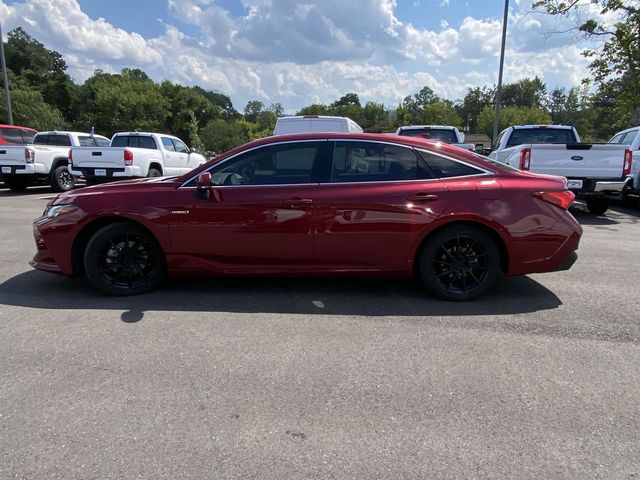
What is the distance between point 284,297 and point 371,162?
5.13 feet

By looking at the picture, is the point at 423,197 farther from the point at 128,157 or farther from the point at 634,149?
the point at 128,157

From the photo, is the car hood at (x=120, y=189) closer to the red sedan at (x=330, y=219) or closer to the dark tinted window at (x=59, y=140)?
the red sedan at (x=330, y=219)

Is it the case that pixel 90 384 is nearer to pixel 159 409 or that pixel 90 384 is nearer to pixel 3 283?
pixel 159 409

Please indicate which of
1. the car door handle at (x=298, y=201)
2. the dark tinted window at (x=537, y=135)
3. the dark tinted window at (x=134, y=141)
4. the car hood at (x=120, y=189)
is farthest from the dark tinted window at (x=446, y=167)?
the dark tinted window at (x=134, y=141)

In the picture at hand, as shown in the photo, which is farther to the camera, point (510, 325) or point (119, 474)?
point (510, 325)

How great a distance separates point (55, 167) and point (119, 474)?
14.1 metres

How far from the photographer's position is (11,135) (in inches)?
574

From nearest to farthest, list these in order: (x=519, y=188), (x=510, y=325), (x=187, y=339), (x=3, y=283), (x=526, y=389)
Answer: (x=526, y=389)
(x=187, y=339)
(x=510, y=325)
(x=519, y=188)
(x=3, y=283)

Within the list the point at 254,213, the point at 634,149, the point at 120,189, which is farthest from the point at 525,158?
the point at 120,189

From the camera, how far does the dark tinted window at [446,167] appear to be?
4.41 metres

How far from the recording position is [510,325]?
153 inches

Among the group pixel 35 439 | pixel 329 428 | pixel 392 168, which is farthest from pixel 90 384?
pixel 392 168

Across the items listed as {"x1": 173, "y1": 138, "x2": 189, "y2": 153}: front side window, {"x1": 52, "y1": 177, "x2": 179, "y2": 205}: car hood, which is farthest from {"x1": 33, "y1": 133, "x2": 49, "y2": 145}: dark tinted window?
{"x1": 52, "y1": 177, "x2": 179, "y2": 205}: car hood

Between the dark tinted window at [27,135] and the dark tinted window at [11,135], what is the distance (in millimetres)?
178
